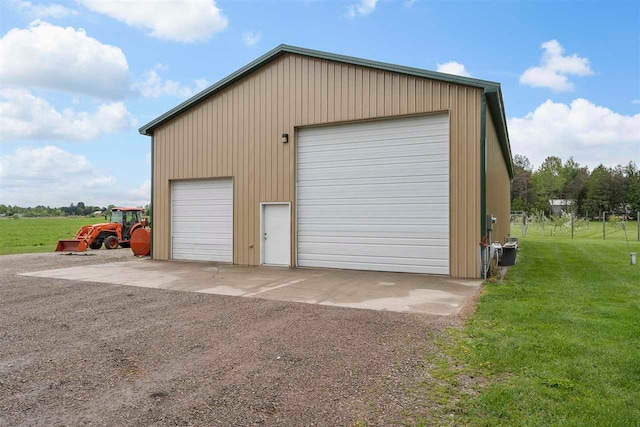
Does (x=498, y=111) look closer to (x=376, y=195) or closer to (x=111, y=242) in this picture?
(x=376, y=195)

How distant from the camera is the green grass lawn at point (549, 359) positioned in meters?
2.76

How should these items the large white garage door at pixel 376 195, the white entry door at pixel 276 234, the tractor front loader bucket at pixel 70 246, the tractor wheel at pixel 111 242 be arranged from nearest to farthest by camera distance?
the large white garage door at pixel 376 195 < the white entry door at pixel 276 234 < the tractor front loader bucket at pixel 70 246 < the tractor wheel at pixel 111 242

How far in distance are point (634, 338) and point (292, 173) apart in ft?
28.5

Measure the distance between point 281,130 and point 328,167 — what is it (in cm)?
187

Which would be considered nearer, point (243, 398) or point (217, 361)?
point (243, 398)

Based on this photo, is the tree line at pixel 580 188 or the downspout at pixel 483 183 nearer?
the downspout at pixel 483 183

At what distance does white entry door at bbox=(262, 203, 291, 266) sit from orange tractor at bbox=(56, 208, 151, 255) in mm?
6427

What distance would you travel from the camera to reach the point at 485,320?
5.32 meters

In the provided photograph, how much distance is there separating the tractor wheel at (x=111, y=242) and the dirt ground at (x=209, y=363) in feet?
38.8

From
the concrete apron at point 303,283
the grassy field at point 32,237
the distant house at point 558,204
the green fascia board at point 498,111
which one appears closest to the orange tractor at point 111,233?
the grassy field at point 32,237

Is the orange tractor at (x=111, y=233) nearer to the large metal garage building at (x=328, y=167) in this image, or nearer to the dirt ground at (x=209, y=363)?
the large metal garage building at (x=328, y=167)

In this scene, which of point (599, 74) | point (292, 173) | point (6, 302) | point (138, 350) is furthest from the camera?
point (599, 74)

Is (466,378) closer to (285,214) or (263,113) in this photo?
(285,214)

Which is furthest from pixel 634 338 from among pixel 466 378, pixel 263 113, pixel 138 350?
pixel 263 113
